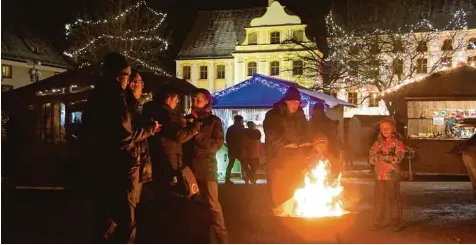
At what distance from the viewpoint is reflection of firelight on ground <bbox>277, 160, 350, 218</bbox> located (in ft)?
22.7

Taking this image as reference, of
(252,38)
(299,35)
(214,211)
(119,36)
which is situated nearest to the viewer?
(214,211)

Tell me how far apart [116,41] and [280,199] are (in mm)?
29272

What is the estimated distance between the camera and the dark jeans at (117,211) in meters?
6.02

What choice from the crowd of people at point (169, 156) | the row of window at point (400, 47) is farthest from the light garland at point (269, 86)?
the row of window at point (400, 47)

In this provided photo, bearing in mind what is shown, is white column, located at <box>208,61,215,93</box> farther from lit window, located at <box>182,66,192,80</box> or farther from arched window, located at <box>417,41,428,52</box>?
arched window, located at <box>417,41,428,52</box>

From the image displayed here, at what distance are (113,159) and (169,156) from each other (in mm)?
1308

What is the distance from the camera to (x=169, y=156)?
723cm

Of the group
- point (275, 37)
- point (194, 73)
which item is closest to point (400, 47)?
point (275, 37)

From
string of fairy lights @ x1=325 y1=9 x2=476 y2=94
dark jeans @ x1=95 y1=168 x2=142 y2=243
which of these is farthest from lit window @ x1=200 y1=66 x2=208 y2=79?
dark jeans @ x1=95 y1=168 x2=142 y2=243

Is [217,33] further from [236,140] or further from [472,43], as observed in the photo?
[236,140]

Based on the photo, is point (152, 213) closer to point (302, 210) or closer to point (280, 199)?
point (280, 199)

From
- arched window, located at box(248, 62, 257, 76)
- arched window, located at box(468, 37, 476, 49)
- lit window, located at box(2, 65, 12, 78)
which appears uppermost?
arched window, located at box(468, 37, 476, 49)

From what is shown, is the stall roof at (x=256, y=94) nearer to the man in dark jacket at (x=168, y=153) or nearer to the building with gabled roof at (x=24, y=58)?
the man in dark jacket at (x=168, y=153)

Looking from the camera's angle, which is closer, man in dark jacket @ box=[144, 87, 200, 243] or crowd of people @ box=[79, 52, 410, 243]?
crowd of people @ box=[79, 52, 410, 243]
